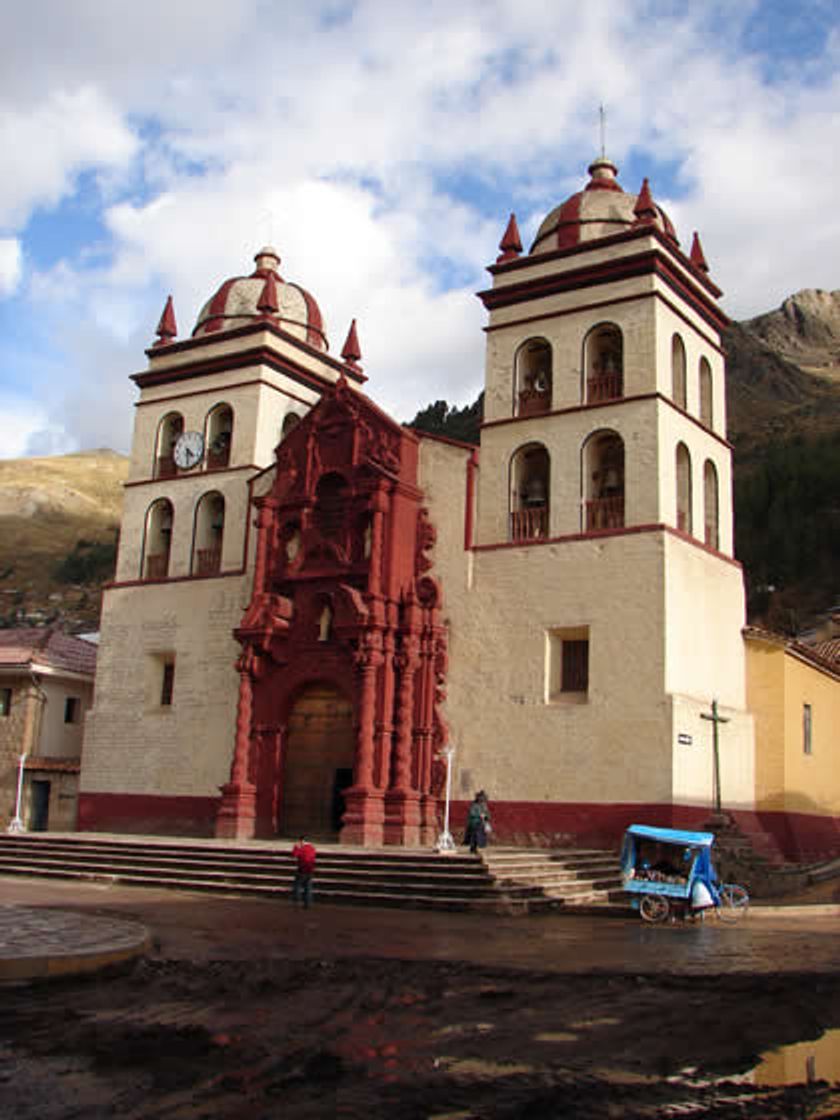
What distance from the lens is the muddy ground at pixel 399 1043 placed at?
5.75m

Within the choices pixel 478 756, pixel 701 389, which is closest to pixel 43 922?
pixel 478 756

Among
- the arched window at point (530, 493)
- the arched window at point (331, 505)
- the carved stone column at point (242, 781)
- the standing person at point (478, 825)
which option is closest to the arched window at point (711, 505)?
the arched window at point (530, 493)

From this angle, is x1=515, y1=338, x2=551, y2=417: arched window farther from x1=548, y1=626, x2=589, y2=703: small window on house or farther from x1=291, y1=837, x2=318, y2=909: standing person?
x1=291, y1=837, x2=318, y2=909: standing person

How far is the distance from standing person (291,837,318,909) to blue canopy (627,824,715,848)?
4.91 meters

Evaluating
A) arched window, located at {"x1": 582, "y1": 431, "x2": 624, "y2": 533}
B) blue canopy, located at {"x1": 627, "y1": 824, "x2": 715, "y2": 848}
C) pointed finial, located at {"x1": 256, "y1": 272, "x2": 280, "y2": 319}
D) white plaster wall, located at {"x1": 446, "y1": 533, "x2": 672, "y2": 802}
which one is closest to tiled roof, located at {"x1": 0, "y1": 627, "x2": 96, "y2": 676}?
pointed finial, located at {"x1": 256, "y1": 272, "x2": 280, "y2": 319}

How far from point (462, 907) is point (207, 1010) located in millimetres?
9517

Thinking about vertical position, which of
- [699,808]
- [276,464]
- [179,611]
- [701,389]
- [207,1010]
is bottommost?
[207,1010]

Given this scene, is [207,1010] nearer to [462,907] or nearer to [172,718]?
[462,907]

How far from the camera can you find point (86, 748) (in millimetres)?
28922

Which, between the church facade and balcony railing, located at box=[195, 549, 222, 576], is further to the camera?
balcony railing, located at box=[195, 549, 222, 576]

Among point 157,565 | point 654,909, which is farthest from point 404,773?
point 157,565

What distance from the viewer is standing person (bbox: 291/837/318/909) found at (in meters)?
17.0

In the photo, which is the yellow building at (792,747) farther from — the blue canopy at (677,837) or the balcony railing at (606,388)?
the blue canopy at (677,837)

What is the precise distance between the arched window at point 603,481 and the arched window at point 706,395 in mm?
2952
